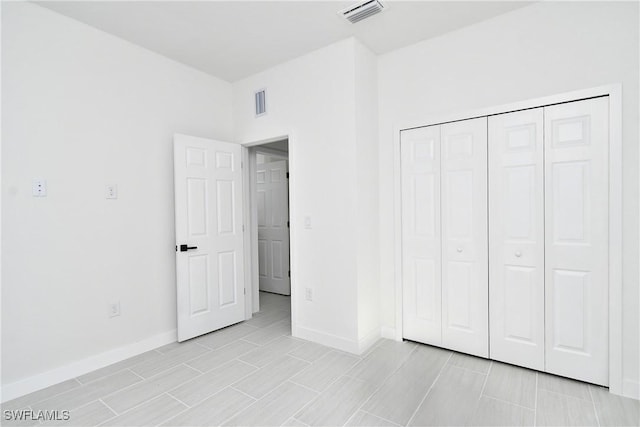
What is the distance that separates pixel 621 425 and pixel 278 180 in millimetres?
4397

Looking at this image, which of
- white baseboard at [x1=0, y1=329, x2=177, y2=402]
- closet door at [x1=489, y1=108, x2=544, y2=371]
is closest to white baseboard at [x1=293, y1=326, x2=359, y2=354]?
closet door at [x1=489, y1=108, x2=544, y2=371]

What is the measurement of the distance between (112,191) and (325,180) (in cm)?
191

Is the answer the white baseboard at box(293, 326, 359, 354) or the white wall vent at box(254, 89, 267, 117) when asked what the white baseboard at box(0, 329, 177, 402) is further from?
the white wall vent at box(254, 89, 267, 117)

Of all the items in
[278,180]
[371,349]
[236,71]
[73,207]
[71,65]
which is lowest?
[371,349]

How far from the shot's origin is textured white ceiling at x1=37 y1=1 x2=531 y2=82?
2473 mm

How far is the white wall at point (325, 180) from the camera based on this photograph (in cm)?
296

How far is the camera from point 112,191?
2.86m

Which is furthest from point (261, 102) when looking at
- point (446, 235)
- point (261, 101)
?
point (446, 235)

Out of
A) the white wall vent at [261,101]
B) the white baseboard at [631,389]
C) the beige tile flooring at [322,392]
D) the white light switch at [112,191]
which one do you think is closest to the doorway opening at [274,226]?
the white wall vent at [261,101]

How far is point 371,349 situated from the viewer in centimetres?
300

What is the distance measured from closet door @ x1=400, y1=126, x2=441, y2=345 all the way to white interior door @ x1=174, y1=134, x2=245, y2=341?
1859mm

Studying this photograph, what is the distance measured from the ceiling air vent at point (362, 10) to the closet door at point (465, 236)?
112cm

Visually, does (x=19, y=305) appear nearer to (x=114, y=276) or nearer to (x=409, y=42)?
(x=114, y=276)

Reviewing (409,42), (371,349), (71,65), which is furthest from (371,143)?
(71,65)
